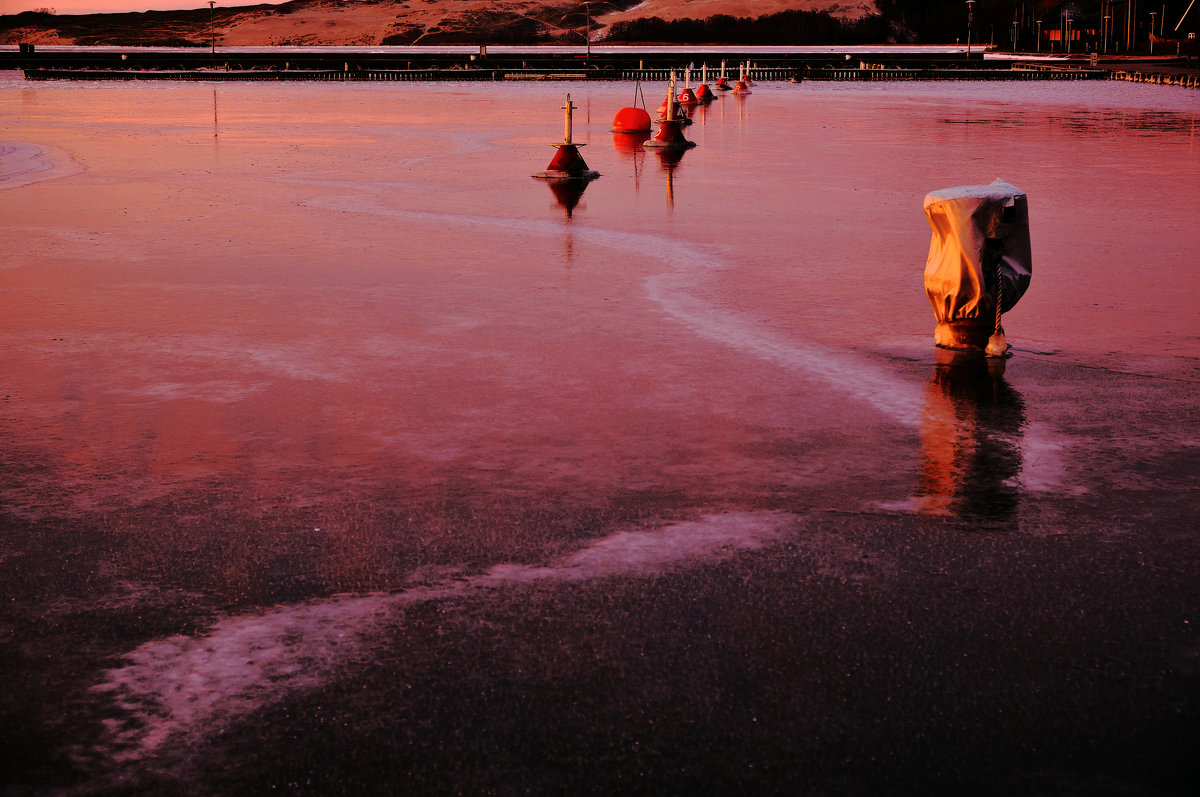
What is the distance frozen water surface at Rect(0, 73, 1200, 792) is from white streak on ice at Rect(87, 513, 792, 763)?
0.01 m

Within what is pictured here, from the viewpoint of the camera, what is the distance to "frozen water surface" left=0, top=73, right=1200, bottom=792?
5.00 m

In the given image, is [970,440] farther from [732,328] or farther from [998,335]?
[732,328]

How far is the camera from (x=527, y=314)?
995 cm

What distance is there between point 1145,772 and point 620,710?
139cm

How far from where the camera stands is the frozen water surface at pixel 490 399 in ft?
16.4

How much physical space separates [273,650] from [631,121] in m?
27.2

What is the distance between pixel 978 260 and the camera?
8.59 metres

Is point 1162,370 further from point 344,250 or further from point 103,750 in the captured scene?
point 344,250

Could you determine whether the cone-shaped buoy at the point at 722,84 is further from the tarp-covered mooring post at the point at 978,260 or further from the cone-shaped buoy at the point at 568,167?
the tarp-covered mooring post at the point at 978,260

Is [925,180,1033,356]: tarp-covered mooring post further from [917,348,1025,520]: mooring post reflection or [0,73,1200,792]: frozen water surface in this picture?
[0,73,1200,792]: frozen water surface

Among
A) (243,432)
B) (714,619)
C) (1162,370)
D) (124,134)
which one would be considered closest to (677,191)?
(1162,370)

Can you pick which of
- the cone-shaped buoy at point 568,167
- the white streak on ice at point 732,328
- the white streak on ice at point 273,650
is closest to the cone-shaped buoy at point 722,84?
the cone-shaped buoy at point 568,167

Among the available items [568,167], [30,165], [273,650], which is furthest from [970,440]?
[30,165]

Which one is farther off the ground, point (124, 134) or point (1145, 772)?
point (124, 134)
